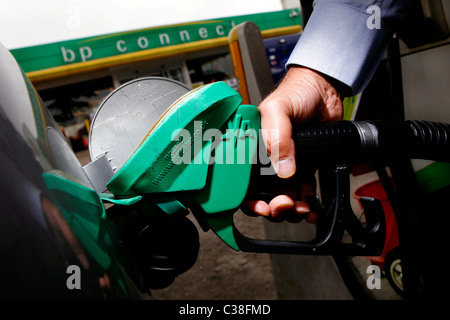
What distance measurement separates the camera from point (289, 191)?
31.9 inches

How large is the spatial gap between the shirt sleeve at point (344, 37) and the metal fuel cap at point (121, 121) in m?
0.49

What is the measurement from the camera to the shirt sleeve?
32.8 inches

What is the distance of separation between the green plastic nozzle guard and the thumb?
0.03m

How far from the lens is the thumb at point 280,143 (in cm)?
57

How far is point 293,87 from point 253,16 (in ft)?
25.9

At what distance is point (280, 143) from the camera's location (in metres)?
0.57

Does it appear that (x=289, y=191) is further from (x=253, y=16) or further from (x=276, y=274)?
(x=253, y=16)

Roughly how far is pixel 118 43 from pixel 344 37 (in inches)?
269

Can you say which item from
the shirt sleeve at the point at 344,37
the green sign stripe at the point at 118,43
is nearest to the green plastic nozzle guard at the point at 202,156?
the shirt sleeve at the point at 344,37

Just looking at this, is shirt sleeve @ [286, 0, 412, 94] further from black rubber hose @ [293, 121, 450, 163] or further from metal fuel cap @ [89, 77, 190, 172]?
metal fuel cap @ [89, 77, 190, 172]
